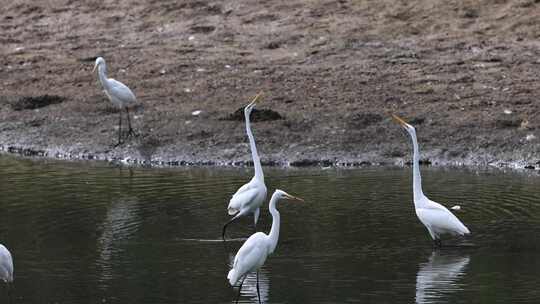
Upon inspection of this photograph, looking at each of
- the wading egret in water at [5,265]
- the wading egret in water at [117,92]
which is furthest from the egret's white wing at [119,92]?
the wading egret in water at [5,265]

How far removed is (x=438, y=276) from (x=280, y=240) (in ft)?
5.54

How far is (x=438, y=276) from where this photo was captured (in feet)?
31.2

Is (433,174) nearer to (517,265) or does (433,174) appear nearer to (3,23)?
(517,265)

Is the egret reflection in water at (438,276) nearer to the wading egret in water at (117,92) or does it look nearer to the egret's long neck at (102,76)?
the wading egret in water at (117,92)

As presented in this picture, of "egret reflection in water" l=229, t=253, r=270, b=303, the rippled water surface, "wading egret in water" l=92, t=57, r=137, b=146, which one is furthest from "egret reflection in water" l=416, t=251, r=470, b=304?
"wading egret in water" l=92, t=57, r=137, b=146

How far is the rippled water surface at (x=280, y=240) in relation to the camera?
9.07 m

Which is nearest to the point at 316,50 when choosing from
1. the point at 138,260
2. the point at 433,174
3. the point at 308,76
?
the point at 308,76

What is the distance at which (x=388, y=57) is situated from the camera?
59.7 ft

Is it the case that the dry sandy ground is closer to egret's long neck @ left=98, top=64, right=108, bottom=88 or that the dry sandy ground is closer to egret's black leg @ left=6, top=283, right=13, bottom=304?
egret's long neck @ left=98, top=64, right=108, bottom=88

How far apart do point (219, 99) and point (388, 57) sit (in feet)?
8.86

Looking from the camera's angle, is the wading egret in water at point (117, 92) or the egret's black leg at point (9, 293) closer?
the egret's black leg at point (9, 293)

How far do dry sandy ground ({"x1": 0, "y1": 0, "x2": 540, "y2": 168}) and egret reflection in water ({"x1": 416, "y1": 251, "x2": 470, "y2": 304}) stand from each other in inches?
179

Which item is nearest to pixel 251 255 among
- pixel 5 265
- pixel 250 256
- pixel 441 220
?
pixel 250 256

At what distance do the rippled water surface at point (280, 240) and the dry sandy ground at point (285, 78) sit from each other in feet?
3.34
